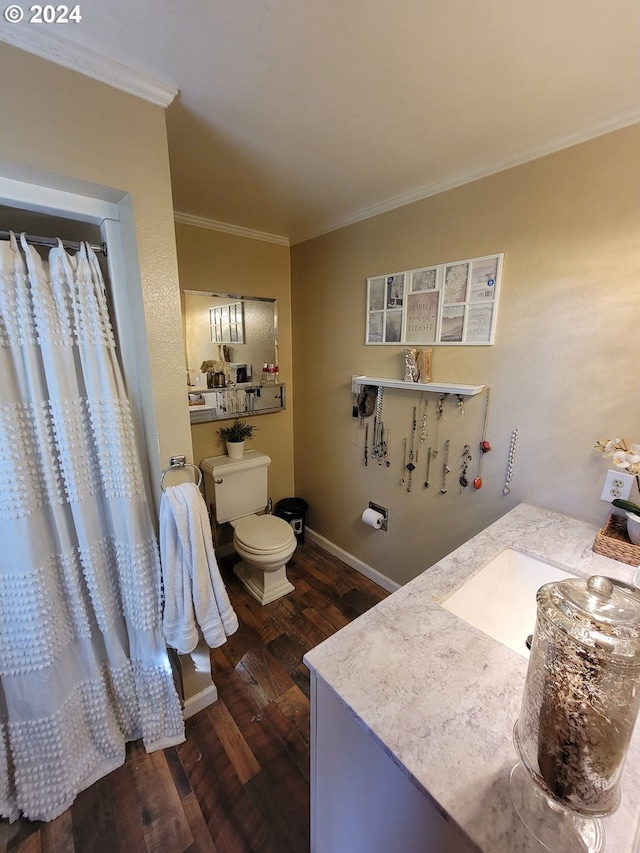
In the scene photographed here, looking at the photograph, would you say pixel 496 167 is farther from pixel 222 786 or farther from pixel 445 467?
pixel 222 786

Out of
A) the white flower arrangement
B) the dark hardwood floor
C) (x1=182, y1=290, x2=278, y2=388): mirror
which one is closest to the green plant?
(x1=182, y1=290, x2=278, y2=388): mirror

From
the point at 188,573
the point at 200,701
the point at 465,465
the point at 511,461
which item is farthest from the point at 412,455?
the point at 200,701

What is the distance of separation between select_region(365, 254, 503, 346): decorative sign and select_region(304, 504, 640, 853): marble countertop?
113cm

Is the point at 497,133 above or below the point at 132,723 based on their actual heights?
above

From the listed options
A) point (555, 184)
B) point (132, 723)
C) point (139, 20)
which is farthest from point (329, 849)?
point (555, 184)

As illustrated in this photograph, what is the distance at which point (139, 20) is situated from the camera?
803 millimetres

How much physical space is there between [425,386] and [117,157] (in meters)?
1.51

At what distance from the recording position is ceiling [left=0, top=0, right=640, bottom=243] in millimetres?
802

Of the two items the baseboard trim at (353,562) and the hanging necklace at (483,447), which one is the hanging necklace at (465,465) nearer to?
the hanging necklace at (483,447)

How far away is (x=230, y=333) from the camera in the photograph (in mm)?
2283

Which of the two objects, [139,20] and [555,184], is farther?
[555,184]

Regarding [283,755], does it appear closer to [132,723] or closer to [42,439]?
[132,723]

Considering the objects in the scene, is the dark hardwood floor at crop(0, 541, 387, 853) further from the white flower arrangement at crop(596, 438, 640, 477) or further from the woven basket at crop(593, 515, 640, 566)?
the white flower arrangement at crop(596, 438, 640, 477)

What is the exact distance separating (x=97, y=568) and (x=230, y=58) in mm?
1637
